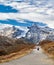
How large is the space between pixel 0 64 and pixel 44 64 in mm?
5647

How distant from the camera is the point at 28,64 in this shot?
3600 centimetres

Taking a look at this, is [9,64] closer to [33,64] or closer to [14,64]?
[14,64]

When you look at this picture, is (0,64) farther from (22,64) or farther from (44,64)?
(44,64)

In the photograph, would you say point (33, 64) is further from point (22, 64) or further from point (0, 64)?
point (0, 64)

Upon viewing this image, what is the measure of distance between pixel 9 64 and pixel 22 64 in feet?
6.39

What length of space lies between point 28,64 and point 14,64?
5.89ft

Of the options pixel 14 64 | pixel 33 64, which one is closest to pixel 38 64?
pixel 33 64

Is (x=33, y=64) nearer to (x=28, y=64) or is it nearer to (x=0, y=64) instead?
(x=28, y=64)

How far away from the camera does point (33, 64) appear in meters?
36.2

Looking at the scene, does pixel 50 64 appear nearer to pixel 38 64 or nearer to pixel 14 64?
pixel 38 64

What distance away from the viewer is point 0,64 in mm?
35750

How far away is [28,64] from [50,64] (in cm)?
280

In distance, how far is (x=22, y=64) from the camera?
36.8m

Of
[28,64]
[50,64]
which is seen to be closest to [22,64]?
[28,64]
